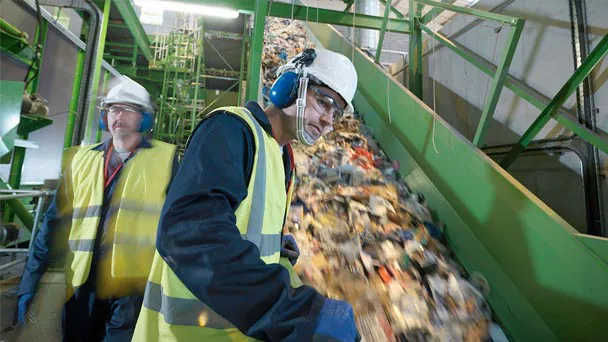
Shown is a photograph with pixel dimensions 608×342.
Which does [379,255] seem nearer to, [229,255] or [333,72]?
[333,72]

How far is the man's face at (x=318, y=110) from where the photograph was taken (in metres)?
1.38

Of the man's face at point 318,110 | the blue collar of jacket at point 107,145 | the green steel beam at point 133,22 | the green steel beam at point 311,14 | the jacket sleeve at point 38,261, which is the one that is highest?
the green steel beam at point 133,22

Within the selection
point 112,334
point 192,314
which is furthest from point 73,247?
point 192,314

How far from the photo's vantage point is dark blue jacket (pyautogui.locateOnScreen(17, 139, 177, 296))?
1.88 m

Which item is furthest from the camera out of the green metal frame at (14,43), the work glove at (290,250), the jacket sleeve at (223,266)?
the green metal frame at (14,43)

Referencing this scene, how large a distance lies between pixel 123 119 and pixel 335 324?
2.14m

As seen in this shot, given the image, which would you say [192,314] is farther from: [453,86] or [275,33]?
[275,33]

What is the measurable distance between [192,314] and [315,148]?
10.1 ft

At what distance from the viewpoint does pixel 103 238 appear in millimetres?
1887

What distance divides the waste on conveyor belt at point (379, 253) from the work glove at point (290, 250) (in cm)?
40

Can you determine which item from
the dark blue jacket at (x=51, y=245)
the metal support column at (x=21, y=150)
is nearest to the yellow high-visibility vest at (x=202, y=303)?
the dark blue jacket at (x=51, y=245)

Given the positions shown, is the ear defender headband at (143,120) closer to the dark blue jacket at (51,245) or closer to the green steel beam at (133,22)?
the dark blue jacket at (51,245)

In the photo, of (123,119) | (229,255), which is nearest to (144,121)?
(123,119)

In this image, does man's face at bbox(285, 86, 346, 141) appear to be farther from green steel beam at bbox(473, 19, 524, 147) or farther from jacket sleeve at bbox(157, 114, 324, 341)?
green steel beam at bbox(473, 19, 524, 147)
